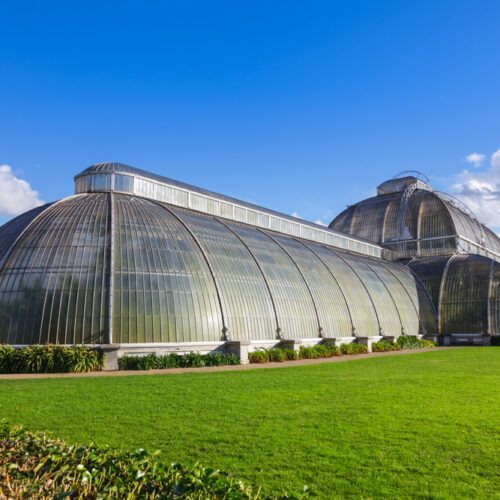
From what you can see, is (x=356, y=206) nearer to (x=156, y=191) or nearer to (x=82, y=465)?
(x=156, y=191)

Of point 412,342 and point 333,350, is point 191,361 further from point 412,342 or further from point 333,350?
point 412,342

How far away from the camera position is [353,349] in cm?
4044

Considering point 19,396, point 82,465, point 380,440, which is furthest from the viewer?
point 19,396

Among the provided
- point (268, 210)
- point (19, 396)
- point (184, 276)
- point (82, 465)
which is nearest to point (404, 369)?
point (184, 276)

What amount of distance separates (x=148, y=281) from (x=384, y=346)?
84.4ft

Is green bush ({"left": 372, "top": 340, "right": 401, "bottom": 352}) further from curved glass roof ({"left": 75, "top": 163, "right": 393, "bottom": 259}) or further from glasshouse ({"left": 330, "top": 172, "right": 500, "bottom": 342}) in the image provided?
curved glass roof ({"left": 75, "top": 163, "right": 393, "bottom": 259})

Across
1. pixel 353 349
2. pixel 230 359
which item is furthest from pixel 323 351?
pixel 230 359

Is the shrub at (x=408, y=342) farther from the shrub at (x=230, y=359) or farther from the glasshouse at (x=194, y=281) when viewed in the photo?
the shrub at (x=230, y=359)

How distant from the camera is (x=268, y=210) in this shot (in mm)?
53531

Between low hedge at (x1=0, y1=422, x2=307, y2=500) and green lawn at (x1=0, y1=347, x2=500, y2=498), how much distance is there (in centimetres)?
181

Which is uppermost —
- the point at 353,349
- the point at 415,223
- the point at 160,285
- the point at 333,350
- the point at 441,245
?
the point at 415,223

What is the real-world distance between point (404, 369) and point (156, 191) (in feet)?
80.1

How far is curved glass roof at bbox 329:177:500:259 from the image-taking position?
6962 centimetres

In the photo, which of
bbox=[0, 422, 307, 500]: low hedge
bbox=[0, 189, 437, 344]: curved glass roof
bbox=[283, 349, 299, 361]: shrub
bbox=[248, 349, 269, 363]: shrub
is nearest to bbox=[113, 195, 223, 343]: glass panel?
bbox=[0, 189, 437, 344]: curved glass roof
